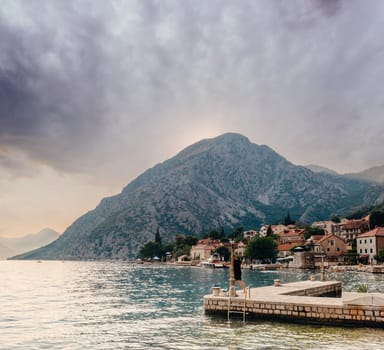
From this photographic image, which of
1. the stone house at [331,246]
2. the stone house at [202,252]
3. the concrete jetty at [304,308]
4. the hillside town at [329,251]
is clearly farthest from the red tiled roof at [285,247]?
the concrete jetty at [304,308]

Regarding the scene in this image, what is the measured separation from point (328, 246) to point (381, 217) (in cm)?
3079

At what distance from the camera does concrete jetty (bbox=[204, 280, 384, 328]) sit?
24.5 metres

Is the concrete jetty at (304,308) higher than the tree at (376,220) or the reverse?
the reverse

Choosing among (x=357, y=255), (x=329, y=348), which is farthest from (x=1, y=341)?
(x=357, y=255)

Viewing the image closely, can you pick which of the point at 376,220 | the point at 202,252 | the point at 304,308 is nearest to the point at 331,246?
the point at 376,220

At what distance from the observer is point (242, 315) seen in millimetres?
28359

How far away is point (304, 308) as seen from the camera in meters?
26.4

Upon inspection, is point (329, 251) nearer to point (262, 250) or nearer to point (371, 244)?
point (371, 244)

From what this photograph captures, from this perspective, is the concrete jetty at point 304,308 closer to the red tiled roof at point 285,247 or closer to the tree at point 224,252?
the red tiled roof at point 285,247

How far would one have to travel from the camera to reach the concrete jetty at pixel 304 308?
24.5m

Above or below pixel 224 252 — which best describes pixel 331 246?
above

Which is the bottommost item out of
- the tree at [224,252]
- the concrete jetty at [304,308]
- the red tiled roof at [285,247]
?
the concrete jetty at [304,308]

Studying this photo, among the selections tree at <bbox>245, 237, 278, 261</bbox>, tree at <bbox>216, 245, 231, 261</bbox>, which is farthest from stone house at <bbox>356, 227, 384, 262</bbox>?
tree at <bbox>216, 245, 231, 261</bbox>

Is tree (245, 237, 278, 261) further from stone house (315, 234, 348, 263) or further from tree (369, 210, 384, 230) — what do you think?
tree (369, 210, 384, 230)
